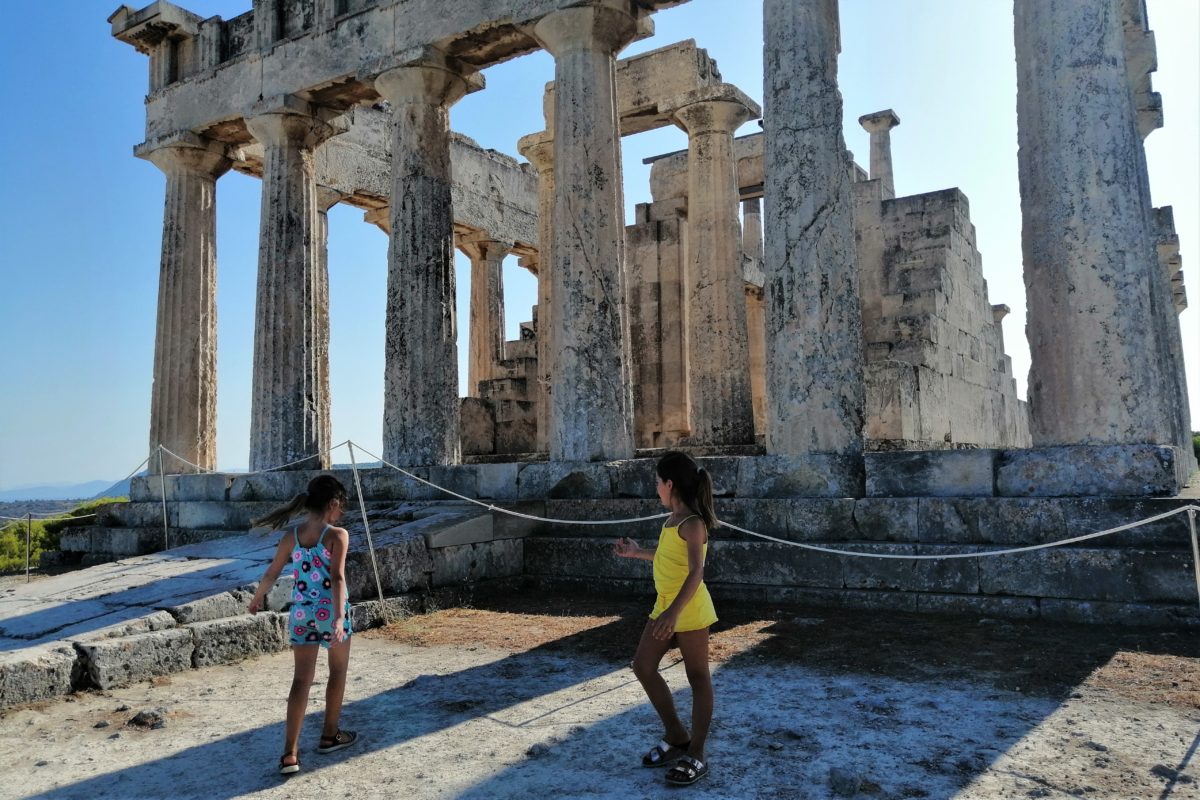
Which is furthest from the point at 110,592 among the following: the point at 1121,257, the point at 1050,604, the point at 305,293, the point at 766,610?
the point at 1121,257

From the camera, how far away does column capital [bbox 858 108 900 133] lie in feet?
61.4

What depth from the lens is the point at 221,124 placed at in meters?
14.2

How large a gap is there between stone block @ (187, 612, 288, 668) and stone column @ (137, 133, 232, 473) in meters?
8.35

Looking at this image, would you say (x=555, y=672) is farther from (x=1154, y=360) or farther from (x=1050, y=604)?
(x=1154, y=360)

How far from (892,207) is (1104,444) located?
906cm

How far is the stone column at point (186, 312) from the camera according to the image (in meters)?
14.4

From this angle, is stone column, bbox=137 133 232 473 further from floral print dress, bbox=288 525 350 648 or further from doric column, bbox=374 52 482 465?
floral print dress, bbox=288 525 350 648

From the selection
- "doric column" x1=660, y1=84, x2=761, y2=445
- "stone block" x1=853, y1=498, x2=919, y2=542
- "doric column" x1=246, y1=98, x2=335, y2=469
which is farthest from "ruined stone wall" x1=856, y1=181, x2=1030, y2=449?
"doric column" x1=246, y1=98, x2=335, y2=469

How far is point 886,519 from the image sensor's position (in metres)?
8.02

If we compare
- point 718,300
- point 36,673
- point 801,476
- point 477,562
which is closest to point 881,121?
point 718,300

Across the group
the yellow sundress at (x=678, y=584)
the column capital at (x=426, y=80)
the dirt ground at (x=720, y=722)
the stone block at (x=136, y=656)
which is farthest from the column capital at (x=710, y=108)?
the yellow sundress at (x=678, y=584)

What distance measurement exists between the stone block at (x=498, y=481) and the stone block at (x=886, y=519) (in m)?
4.13

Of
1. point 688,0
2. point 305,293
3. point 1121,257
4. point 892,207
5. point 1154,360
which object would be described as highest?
point 688,0

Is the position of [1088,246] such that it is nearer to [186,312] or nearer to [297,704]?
[297,704]
